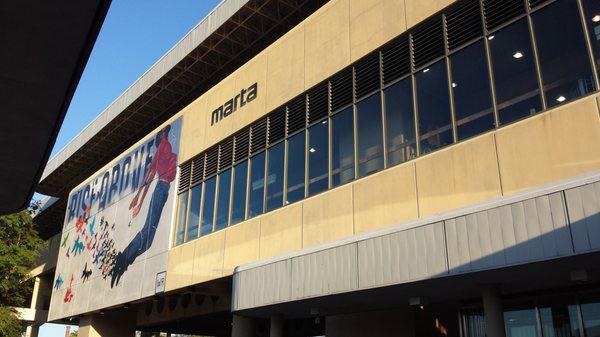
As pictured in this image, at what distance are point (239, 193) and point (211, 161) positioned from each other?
2.87 metres

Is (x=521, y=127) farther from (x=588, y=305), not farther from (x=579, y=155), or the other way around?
(x=588, y=305)

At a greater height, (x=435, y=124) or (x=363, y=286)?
(x=435, y=124)

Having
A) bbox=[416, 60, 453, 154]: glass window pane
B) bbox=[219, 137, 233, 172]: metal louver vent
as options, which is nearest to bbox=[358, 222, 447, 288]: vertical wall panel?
bbox=[416, 60, 453, 154]: glass window pane

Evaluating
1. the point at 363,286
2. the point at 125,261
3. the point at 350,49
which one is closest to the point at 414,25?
the point at 350,49

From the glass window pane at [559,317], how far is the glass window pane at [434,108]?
13.9ft

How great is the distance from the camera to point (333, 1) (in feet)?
59.8

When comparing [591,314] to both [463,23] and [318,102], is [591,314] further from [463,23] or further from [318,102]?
[318,102]

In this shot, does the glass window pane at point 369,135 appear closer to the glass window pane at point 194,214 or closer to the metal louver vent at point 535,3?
the metal louver vent at point 535,3

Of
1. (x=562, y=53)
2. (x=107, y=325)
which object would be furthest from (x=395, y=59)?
(x=107, y=325)

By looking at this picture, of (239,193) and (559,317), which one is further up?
(239,193)

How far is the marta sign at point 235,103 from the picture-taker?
21.3 meters

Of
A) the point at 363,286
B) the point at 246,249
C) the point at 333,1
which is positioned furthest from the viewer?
the point at 246,249

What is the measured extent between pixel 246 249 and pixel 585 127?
1200cm

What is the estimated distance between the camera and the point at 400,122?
15031mm
